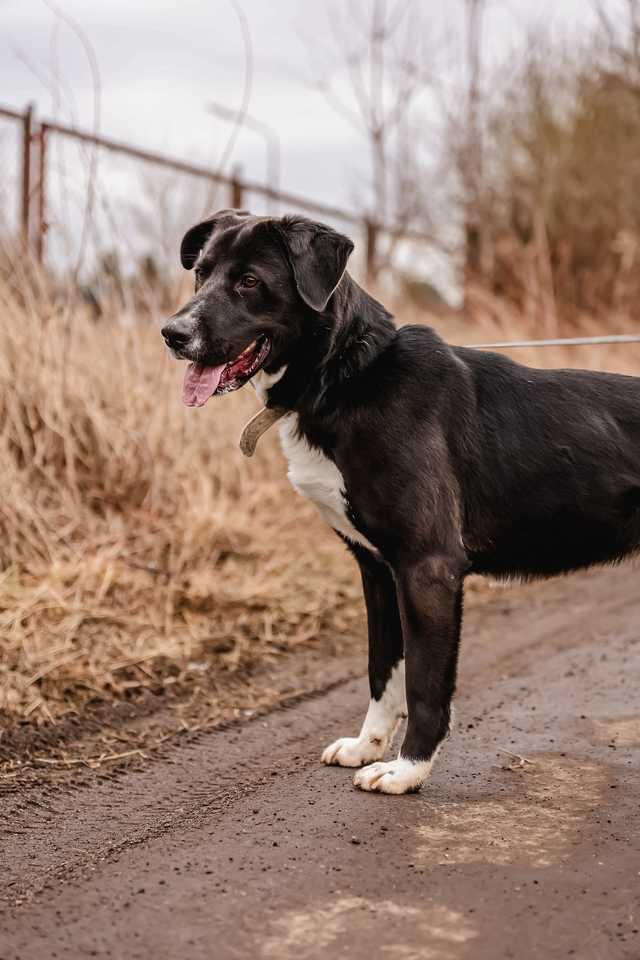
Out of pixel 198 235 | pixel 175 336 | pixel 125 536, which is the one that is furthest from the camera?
pixel 125 536

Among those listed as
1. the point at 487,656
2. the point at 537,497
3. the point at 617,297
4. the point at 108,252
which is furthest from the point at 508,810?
the point at 617,297

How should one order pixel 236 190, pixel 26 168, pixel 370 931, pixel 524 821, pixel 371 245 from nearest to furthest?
pixel 370 931 → pixel 524 821 → pixel 26 168 → pixel 236 190 → pixel 371 245

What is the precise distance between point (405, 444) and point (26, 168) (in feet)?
13.7

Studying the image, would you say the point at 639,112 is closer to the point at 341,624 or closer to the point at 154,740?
the point at 341,624

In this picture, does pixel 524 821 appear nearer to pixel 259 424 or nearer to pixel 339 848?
pixel 339 848

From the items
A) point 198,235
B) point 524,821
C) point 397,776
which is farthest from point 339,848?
point 198,235

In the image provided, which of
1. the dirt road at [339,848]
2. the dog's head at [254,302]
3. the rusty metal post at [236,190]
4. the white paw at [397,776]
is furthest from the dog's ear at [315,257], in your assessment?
the rusty metal post at [236,190]

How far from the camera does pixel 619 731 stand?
3.95 m

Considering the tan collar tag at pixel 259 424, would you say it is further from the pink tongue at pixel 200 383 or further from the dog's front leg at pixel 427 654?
the dog's front leg at pixel 427 654

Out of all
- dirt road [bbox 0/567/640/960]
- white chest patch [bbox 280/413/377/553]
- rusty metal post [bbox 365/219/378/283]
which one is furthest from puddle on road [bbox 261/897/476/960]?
rusty metal post [bbox 365/219/378/283]

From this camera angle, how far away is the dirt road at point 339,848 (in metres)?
2.42

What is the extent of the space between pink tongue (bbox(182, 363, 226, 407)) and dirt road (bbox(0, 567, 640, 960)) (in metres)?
1.21

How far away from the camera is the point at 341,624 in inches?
218

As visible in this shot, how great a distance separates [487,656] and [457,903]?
2536mm
